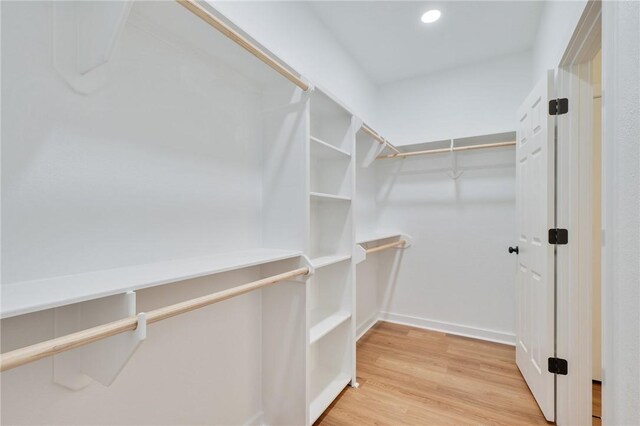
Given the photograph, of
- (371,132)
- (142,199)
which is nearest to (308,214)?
(142,199)

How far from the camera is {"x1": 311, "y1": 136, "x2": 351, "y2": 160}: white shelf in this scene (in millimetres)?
1714

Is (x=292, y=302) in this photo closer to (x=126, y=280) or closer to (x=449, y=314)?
(x=126, y=280)

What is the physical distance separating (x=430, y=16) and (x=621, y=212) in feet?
6.77

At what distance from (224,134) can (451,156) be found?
2.37 m

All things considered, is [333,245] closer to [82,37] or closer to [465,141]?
[82,37]

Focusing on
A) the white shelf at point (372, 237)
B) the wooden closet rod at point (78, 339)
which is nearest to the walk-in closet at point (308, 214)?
the wooden closet rod at point (78, 339)

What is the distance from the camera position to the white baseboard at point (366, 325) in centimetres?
281

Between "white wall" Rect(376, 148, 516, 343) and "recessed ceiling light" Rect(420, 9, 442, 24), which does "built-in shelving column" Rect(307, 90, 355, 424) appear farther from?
"white wall" Rect(376, 148, 516, 343)

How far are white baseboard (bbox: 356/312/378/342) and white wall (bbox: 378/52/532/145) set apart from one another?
201 cm

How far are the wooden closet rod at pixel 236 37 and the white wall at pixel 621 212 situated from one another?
1.11 meters

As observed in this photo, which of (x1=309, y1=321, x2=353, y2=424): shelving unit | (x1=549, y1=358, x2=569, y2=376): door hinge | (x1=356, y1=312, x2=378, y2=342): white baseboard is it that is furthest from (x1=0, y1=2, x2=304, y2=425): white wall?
(x1=549, y1=358, x2=569, y2=376): door hinge

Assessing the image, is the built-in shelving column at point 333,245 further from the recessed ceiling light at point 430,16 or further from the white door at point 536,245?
the white door at point 536,245

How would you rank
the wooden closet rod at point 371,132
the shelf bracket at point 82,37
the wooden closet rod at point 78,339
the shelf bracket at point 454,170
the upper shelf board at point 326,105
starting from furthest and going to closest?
the shelf bracket at point 454,170, the wooden closet rod at point 371,132, the upper shelf board at point 326,105, the shelf bracket at point 82,37, the wooden closet rod at point 78,339

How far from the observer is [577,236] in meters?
1.57
